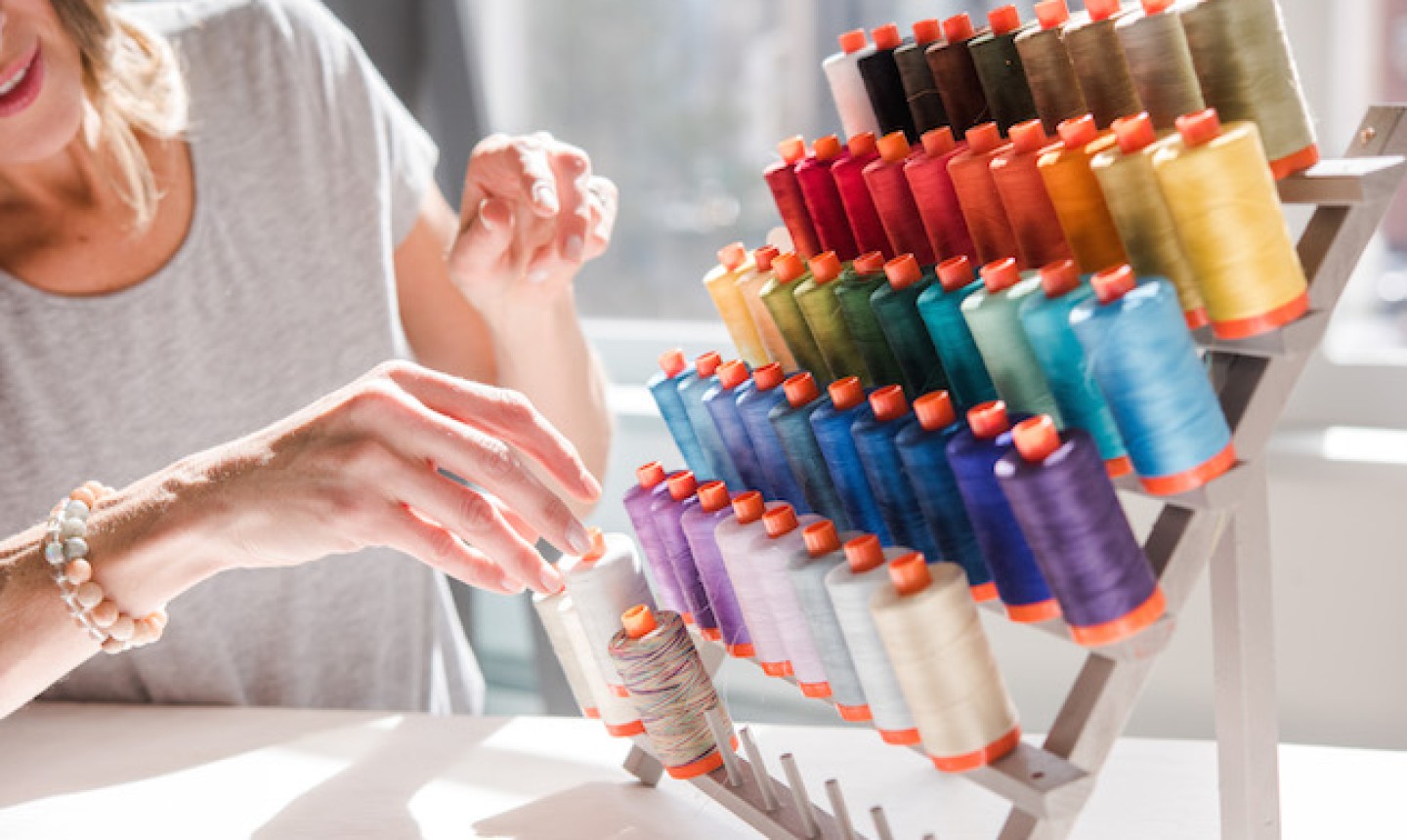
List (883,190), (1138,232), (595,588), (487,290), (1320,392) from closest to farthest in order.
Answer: (1138,232)
(883,190)
(595,588)
(487,290)
(1320,392)

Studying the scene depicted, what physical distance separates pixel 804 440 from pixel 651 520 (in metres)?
0.15

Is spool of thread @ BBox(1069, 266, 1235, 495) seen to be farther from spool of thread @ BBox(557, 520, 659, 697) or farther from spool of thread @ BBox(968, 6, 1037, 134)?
spool of thread @ BBox(557, 520, 659, 697)

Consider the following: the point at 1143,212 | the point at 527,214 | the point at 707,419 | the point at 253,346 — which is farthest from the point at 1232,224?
the point at 253,346

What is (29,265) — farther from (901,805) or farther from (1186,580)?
(1186,580)

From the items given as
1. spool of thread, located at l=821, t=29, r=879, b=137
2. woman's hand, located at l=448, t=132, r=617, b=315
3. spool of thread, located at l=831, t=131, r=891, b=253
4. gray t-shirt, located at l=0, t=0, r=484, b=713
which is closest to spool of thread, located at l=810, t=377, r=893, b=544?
spool of thread, located at l=831, t=131, r=891, b=253

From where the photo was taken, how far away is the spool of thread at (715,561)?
892 millimetres

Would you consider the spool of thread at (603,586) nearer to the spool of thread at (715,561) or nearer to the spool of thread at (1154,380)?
the spool of thread at (715,561)

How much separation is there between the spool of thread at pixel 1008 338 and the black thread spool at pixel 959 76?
136 mm

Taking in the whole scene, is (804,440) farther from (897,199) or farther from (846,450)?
(897,199)

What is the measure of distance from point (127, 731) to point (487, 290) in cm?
55

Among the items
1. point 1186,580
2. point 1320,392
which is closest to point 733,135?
point 1320,392

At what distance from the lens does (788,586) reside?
830mm

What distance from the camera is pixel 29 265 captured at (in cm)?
134

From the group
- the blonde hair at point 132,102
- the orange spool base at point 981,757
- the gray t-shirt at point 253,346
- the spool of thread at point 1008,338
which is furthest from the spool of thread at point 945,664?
the blonde hair at point 132,102
